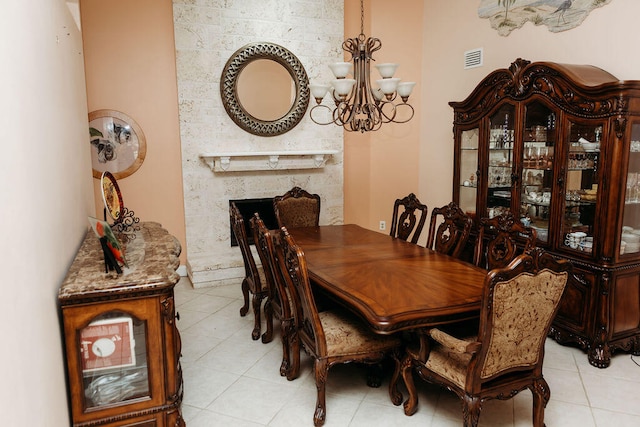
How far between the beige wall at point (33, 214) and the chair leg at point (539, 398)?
2.18 metres

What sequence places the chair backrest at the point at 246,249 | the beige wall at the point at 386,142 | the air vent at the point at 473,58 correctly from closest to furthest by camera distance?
the chair backrest at the point at 246,249 → the air vent at the point at 473,58 → the beige wall at the point at 386,142

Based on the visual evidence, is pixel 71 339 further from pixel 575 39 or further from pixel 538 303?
pixel 575 39

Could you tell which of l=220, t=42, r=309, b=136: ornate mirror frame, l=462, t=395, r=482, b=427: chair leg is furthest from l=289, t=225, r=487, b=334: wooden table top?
l=220, t=42, r=309, b=136: ornate mirror frame

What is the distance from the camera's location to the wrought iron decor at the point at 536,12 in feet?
12.0

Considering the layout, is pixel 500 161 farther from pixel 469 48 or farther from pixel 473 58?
pixel 469 48

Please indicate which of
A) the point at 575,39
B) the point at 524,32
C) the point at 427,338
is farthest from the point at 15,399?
the point at 524,32

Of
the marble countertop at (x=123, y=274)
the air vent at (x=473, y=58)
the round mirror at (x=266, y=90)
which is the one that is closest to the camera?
the marble countertop at (x=123, y=274)

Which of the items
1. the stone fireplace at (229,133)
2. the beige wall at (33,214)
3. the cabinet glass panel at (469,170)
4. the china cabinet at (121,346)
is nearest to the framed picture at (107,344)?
the china cabinet at (121,346)

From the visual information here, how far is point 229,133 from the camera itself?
5.04 meters

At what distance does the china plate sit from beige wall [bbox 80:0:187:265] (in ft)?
6.43

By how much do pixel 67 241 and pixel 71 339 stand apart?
604 mm

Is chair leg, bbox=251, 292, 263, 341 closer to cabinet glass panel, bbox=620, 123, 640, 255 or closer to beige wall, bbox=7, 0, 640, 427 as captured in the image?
beige wall, bbox=7, 0, 640, 427

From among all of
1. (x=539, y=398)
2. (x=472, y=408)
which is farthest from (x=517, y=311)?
(x=539, y=398)

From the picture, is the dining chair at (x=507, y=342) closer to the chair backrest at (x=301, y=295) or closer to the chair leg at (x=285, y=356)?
the chair backrest at (x=301, y=295)
